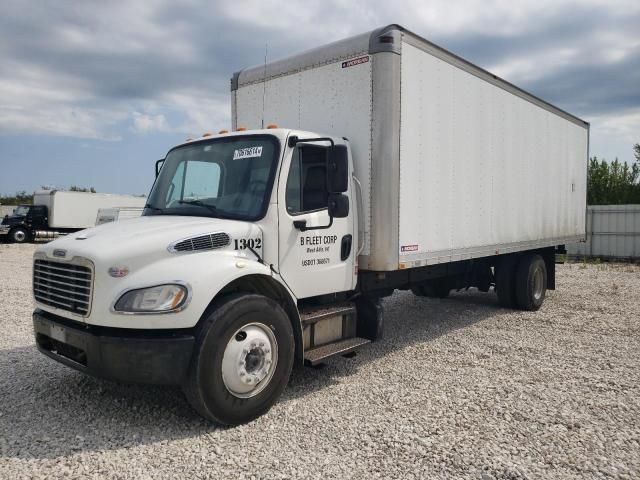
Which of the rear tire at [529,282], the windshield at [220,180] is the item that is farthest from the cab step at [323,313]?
the rear tire at [529,282]

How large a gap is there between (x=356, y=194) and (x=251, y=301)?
1.86 meters

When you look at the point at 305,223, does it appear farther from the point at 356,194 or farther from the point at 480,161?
the point at 480,161

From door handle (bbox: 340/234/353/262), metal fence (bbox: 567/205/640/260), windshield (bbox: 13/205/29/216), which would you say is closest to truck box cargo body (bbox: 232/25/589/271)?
door handle (bbox: 340/234/353/262)

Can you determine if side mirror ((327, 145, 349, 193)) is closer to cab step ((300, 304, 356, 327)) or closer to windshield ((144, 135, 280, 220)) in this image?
windshield ((144, 135, 280, 220))

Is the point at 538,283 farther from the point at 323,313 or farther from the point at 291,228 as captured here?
the point at 291,228

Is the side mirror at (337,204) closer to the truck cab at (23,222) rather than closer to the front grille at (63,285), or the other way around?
the front grille at (63,285)

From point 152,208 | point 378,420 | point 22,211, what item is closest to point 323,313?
point 378,420

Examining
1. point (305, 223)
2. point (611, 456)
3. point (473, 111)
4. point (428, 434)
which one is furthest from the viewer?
point (473, 111)

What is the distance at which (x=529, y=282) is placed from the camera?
931 centimetres

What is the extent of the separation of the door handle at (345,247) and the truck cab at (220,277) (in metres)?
0.02

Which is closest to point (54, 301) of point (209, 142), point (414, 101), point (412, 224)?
point (209, 142)

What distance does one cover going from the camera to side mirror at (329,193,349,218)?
471 centimetres

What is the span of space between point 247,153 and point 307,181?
0.64m

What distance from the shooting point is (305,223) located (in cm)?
486
